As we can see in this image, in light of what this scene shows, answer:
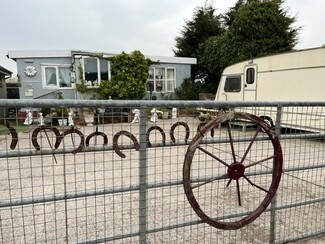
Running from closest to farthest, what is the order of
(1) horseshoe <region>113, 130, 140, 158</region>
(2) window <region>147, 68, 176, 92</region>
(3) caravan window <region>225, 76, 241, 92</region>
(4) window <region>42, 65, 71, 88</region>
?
(1) horseshoe <region>113, 130, 140, 158</region> → (3) caravan window <region>225, 76, 241, 92</region> → (4) window <region>42, 65, 71, 88</region> → (2) window <region>147, 68, 176, 92</region>

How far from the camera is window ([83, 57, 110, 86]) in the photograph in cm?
1324

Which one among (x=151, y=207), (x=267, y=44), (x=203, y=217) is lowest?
(x=151, y=207)

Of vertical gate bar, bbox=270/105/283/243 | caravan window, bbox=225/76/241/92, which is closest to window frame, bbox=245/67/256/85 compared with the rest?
caravan window, bbox=225/76/241/92

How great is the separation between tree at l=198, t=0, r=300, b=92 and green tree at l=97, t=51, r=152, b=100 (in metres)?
5.97

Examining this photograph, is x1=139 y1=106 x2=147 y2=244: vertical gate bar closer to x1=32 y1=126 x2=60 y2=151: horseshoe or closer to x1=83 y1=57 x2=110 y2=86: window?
x1=32 y1=126 x2=60 y2=151: horseshoe

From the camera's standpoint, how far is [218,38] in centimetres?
1739

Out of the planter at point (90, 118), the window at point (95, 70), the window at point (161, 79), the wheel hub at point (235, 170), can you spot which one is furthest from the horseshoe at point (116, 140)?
the window at point (161, 79)

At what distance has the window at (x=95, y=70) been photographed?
13245 millimetres

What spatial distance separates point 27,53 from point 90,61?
282 cm

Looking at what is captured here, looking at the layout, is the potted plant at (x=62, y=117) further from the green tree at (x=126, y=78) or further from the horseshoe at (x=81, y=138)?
the green tree at (x=126, y=78)

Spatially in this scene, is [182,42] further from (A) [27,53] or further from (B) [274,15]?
(A) [27,53]

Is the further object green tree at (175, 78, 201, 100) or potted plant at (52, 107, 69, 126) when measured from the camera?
green tree at (175, 78, 201, 100)

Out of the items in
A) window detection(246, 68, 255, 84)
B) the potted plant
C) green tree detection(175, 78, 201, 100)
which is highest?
window detection(246, 68, 255, 84)

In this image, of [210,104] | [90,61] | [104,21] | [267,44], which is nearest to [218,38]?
[267,44]
